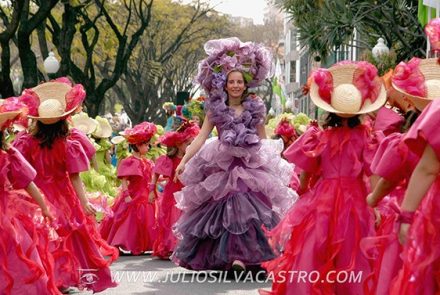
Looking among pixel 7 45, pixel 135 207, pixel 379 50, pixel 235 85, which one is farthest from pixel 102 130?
pixel 379 50

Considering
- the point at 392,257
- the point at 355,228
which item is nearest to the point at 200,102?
the point at 355,228

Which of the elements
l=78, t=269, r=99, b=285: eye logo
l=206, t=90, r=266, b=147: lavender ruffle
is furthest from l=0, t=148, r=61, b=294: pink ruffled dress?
l=206, t=90, r=266, b=147: lavender ruffle

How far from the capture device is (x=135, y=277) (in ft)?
36.6

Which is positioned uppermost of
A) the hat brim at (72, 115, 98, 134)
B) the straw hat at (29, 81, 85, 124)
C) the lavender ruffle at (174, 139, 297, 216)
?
the straw hat at (29, 81, 85, 124)

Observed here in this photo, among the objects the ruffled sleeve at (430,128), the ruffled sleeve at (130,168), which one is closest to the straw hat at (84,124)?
the ruffled sleeve at (130,168)

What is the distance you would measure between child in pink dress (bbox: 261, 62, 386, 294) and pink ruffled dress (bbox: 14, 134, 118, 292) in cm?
172

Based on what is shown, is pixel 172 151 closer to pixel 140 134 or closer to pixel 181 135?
pixel 181 135

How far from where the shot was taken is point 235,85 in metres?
10.8

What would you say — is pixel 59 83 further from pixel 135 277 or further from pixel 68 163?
pixel 135 277

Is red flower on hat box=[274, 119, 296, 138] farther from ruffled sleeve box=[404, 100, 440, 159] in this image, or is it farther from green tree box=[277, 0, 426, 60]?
green tree box=[277, 0, 426, 60]

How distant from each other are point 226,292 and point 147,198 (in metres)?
5.04

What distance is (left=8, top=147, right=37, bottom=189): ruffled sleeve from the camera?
732cm

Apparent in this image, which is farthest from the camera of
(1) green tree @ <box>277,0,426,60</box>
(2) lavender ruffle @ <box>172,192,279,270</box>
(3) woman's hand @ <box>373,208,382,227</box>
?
(1) green tree @ <box>277,0,426,60</box>

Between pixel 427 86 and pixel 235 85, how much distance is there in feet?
15.8
